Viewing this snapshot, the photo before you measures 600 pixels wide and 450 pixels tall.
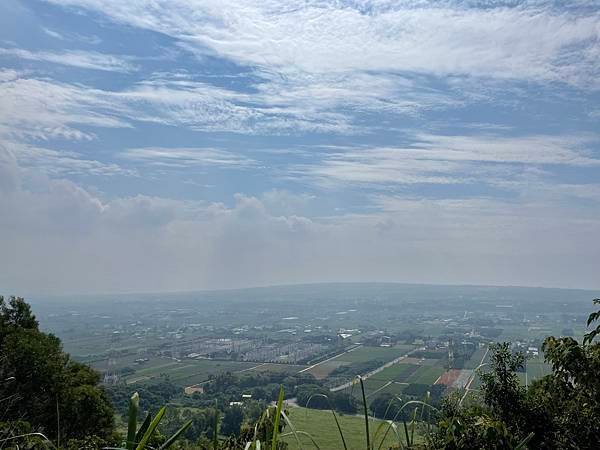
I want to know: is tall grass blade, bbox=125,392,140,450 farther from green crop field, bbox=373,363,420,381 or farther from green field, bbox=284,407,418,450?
green crop field, bbox=373,363,420,381

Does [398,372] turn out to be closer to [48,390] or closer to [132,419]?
[48,390]

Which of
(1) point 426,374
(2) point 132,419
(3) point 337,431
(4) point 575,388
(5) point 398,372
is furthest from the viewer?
(5) point 398,372

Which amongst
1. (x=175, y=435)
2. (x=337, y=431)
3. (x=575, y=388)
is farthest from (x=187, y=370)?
(x=175, y=435)

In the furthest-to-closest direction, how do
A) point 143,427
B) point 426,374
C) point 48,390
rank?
1. point 426,374
2. point 48,390
3. point 143,427

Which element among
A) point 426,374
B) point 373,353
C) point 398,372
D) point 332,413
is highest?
point 332,413

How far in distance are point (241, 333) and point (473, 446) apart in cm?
7630

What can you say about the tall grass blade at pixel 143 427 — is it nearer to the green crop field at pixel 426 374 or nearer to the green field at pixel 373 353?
the green crop field at pixel 426 374

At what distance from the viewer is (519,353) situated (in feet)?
26.7

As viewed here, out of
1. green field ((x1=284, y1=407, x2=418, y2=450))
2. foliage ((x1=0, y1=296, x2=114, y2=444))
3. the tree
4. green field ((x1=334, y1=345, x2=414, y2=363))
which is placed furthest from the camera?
green field ((x1=334, y1=345, x2=414, y2=363))

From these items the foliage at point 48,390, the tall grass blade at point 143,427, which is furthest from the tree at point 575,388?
the foliage at point 48,390

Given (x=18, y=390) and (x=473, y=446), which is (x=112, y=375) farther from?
(x=473, y=446)

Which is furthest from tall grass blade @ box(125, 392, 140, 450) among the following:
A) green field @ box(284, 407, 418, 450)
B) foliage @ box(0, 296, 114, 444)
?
foliage @ box(0, 296, 114, 444)

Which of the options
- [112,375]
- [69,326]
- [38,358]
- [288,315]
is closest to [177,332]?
[69,326]

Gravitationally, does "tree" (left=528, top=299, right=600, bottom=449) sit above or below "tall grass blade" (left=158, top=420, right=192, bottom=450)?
below
